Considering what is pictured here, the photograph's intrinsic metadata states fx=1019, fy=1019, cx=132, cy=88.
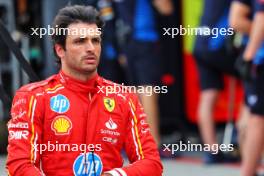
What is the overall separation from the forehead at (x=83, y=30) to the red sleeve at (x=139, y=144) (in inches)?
11.4

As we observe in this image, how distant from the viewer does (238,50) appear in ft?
24.5

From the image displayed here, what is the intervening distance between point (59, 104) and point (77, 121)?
3.7 inches

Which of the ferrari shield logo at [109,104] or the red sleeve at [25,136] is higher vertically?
the ferrari shield logo at [109,104]

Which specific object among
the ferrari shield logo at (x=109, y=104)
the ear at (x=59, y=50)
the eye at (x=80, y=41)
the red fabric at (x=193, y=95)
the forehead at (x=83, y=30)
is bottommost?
the red fabric at (x=193, y=95)

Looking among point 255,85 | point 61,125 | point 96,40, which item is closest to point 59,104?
point 61,125

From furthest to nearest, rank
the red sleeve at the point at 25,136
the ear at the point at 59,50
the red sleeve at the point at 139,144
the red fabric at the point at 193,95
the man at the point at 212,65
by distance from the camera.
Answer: the red fabric at the point at 193,95
the man at the point at 212,65
the ear at the point at 59,50
the red sleeve at the point at 139,144
the red sleeve at the point at 25,136

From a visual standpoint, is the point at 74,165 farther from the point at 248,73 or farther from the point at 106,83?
the point at 248,73

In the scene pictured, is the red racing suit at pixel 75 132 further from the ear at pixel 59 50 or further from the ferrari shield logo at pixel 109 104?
the ear at pixel 59 50

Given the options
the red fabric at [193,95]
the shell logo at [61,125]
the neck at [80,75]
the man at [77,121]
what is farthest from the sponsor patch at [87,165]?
the red fabric at [193,95]

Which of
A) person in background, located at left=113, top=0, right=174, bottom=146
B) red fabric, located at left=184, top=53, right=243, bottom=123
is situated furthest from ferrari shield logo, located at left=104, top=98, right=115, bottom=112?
red fabric, located at left=184, top=53, right=243, bottom=123

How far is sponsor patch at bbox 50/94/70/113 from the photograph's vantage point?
380 centimetres

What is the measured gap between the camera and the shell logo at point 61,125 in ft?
12.4

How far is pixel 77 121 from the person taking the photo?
150 inches

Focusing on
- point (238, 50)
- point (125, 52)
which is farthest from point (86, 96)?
point (125, 52)
